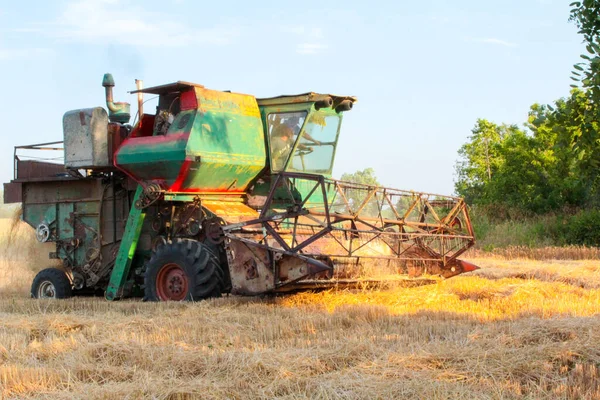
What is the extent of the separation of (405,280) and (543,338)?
13.2 feet

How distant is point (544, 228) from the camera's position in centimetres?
1939

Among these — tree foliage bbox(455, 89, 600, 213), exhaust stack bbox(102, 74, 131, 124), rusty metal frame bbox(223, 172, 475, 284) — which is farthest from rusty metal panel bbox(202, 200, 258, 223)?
tree foliage bbox(455, 89, 600, 213)

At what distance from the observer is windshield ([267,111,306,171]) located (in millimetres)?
9867

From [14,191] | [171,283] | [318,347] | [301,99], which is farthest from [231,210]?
[318,347]

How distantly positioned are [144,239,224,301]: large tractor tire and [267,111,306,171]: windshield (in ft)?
5.36

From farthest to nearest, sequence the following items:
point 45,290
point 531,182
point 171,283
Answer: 1. point 531,182
2. point 45,290
3. point 171,283

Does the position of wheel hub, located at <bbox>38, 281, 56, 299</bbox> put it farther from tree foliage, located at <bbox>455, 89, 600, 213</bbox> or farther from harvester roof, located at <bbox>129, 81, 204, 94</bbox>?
tree foliage, located at <bbox>455, 89, 600, 213</bbox>

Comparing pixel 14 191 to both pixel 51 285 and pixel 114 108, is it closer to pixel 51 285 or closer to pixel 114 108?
pixel 51 285

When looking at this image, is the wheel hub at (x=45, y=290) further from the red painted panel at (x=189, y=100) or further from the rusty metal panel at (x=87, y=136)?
the red painted panel at (x=189, y=100)

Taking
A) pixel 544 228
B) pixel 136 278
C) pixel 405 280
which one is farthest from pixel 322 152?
pixel 544 228

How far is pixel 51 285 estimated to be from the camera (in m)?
10.9

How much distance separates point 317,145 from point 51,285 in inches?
172

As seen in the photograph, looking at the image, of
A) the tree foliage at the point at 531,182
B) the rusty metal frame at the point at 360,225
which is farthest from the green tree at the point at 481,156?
the rusty metal frame at the point at 360,225

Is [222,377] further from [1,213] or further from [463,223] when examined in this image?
[1,213]
